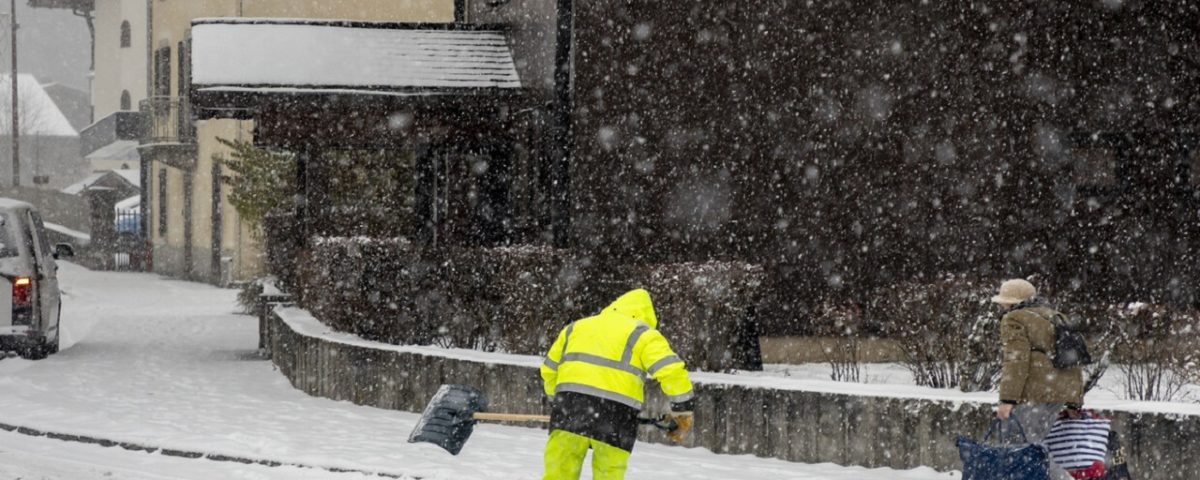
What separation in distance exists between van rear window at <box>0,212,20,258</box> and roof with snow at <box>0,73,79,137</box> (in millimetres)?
75669

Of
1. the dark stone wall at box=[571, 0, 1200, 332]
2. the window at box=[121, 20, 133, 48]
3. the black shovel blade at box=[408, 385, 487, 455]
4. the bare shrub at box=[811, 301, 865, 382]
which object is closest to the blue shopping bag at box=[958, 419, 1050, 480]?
the black shovel blade at box=[408, 385, 487, 455]

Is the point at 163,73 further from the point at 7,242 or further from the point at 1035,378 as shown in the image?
the point at 1035,378

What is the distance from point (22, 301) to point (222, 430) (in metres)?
5.55

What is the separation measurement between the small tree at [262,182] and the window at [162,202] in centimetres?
1745

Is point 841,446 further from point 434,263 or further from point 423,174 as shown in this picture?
point 423,174

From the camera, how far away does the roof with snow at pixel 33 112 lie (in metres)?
90.3

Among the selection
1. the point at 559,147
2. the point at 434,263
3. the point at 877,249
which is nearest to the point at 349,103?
the point at 559,147

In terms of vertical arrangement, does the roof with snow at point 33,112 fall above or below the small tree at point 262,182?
above

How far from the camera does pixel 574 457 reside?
8.16m

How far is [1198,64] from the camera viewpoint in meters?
17.9

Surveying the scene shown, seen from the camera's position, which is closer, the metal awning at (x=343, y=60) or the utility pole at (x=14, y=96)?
the metal awning at (x=343, y=60)

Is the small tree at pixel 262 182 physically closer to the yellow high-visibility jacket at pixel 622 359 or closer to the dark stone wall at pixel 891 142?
the dark stone wall at pixel 891 142

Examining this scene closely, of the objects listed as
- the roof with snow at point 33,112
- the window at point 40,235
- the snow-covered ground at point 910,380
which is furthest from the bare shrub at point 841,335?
the roof with snow at point 33,112

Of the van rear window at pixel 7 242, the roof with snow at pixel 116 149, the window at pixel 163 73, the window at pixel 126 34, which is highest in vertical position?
the window at pixel 126 34
